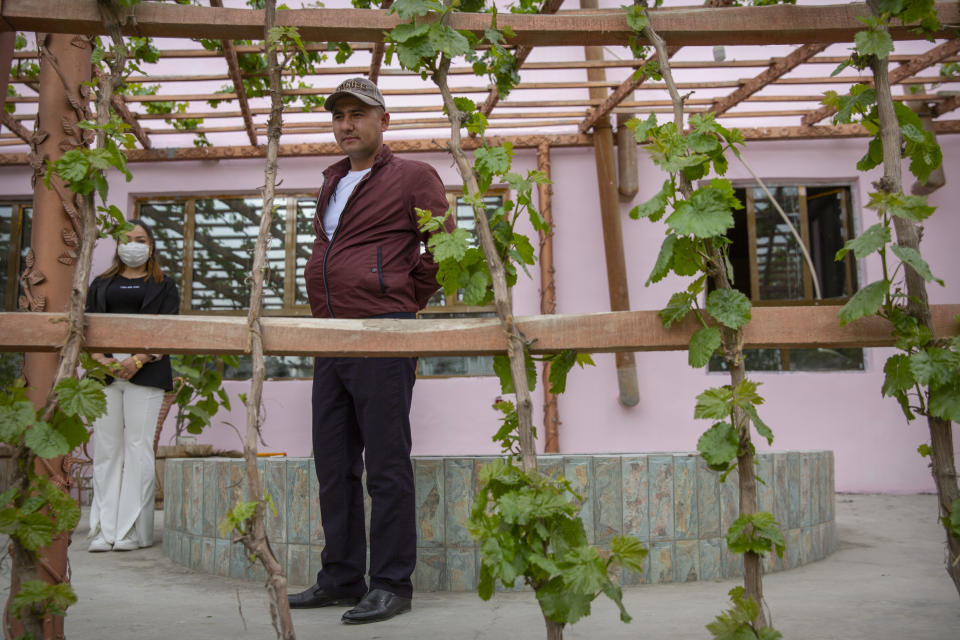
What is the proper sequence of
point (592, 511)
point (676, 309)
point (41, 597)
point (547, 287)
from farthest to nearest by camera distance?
point (547, 287) < point (592, 511) < point (676, 309) < point (41, 597)

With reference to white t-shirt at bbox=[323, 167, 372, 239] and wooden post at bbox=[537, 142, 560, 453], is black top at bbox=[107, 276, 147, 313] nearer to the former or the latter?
white t-shirt at bbox=[323, 167, 372, 239]

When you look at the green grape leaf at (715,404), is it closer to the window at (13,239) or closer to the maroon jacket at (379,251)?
the maroon jacket at (379,251)

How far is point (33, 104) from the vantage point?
6078 millimetres

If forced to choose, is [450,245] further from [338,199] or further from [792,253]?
[792,253]

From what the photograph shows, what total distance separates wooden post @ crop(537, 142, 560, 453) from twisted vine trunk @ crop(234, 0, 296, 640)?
446 cm

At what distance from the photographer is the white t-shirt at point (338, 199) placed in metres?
2.58

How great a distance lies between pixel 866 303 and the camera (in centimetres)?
158

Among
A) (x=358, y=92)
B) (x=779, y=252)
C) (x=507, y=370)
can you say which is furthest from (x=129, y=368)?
(x=779, y=252)

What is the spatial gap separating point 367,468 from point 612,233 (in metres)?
4.09

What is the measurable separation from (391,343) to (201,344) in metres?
0.38

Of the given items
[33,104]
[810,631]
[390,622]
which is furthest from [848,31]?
[33,104]

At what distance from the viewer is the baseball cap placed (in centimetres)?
241

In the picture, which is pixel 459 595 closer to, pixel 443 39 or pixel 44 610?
pixel 44 610

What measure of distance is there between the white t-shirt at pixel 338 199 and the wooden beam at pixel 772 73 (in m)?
3.06
